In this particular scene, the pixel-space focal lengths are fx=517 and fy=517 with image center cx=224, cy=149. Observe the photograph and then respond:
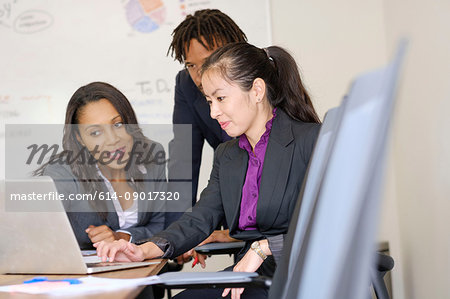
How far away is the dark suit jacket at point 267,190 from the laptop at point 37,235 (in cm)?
29

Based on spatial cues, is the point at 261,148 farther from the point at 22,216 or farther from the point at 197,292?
the point at 22,216

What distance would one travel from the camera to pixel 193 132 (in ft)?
7.91

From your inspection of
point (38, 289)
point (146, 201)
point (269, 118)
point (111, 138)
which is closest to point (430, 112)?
point (269, 118)

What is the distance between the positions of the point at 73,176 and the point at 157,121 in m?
1.10

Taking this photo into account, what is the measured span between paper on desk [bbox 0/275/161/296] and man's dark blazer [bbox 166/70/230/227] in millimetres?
1167

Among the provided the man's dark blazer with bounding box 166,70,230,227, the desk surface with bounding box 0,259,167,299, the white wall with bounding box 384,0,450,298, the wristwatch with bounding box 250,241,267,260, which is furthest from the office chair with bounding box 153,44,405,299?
the man's dark blazer with bounding box 166,70,230,227

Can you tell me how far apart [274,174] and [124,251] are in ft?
1.56

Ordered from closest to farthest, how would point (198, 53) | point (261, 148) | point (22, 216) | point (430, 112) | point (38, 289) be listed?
point (38, 289) → point (22, 216) → point (261, 148) → point (430, 112) → point (198, 53)

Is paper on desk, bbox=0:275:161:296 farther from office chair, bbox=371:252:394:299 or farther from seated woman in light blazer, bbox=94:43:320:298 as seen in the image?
office chair, bbox=371:252:394:299

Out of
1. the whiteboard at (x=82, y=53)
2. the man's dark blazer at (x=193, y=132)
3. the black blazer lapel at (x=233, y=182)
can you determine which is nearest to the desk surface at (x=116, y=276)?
the black blazer lapel at (x=233, y=182)

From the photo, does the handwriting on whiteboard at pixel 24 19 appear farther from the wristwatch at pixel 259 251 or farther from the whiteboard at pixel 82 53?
the wristwatch at pixel 259 251

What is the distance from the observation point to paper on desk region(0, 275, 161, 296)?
1002mm

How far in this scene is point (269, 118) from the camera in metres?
1.65

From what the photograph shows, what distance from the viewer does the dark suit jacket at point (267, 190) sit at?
4.86 feet
